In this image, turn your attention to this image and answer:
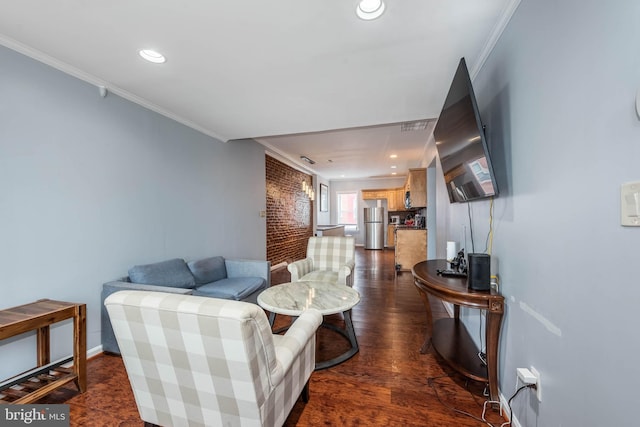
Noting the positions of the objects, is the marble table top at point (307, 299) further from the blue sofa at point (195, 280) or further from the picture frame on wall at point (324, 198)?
the picture frame on wall at point (324, 198)

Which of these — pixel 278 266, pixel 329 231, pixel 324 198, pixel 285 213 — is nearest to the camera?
pixel 278 266

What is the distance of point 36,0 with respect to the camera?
1381mm

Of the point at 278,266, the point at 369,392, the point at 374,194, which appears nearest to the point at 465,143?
the point at 369,392

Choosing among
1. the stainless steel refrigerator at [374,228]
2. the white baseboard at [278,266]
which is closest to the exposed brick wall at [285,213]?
the white baseboard at [278,266]

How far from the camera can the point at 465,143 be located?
1.67 m

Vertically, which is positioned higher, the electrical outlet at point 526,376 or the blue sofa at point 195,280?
the blue sofa at point 195,280

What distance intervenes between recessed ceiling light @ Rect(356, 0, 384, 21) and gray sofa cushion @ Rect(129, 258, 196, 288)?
8.84 feet

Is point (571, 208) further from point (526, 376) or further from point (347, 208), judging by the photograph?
point (347, 208)

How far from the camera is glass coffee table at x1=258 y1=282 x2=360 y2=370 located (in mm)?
1892

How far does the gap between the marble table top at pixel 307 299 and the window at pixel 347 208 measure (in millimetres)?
7181

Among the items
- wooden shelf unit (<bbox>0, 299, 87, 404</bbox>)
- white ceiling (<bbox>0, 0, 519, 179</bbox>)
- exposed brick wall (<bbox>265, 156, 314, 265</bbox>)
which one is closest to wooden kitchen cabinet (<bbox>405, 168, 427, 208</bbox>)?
white ceiling (<bbox>0, 0, 519, 179</bbox>)

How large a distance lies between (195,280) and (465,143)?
291cm

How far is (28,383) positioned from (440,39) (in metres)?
3.54

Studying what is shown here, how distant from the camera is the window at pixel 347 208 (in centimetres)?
955
